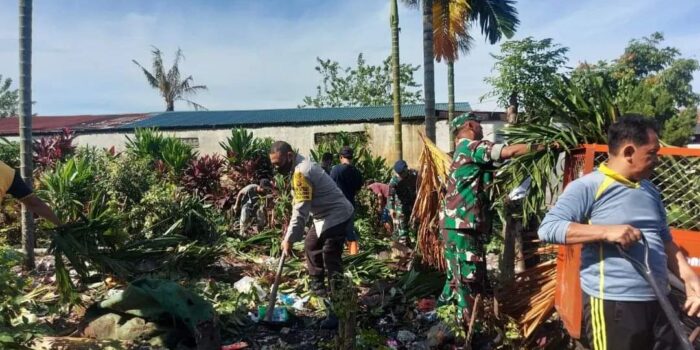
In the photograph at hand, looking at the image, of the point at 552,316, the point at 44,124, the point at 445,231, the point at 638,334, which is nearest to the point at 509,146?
the point at 445,231

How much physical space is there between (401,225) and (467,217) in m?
3.62

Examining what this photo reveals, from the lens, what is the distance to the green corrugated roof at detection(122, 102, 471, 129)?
17094 mm

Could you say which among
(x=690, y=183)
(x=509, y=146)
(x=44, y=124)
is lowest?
(x=690, y=183)

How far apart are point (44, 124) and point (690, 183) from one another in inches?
1038

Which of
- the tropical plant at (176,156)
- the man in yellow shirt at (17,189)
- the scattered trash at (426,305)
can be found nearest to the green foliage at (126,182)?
the tropical plant at (176,156)

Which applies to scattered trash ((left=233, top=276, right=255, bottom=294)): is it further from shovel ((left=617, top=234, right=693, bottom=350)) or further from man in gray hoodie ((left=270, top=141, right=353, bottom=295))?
shovel ((left=617, top=234, right=693, bottom=350))

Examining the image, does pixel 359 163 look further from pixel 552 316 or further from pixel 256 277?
pixel 552 316

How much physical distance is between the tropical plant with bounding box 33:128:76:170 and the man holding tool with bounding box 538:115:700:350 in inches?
401

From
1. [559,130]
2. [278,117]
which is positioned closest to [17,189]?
[559,130]

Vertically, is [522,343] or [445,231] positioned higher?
[445,231]

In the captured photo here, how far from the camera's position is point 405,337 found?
4.55 m

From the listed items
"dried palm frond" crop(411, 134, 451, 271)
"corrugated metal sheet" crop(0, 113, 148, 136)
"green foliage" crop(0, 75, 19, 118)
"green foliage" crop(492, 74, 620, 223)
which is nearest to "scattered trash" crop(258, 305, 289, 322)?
"dried palm frond" crop(411, 134, 451, 271)

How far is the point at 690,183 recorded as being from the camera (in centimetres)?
305

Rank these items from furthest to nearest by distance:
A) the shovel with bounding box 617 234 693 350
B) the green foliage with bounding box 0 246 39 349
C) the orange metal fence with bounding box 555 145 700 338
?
the green foliage with bounding box 0 246 39 349 < the orange metal fence with bounding box 555 145 700 338 < the shovel with bounding box 617 234 693 350
